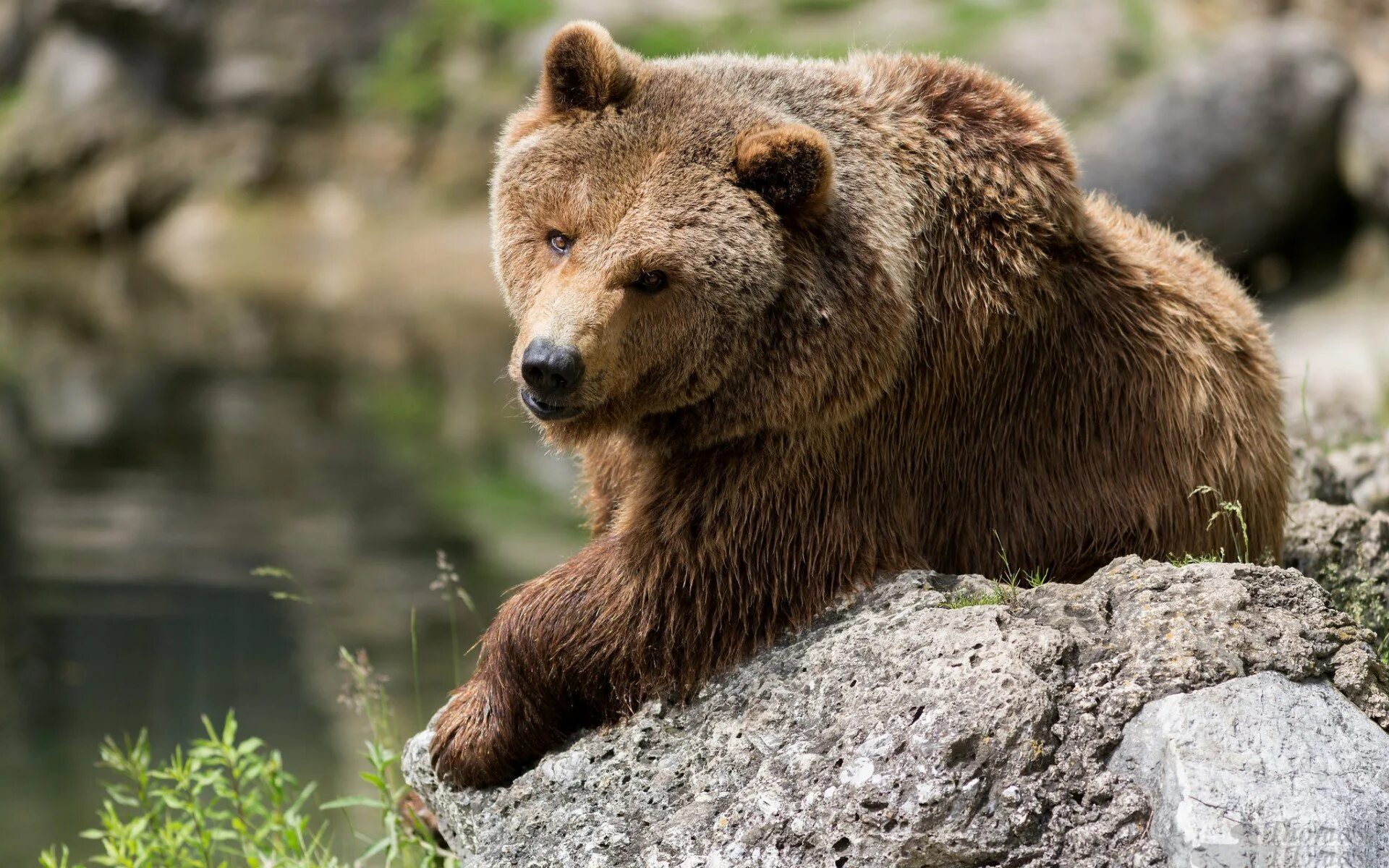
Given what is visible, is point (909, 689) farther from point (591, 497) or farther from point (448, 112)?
point (448, 112)

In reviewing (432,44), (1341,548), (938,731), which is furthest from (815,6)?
(938,731)

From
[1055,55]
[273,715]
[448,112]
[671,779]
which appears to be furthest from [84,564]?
[448,112]

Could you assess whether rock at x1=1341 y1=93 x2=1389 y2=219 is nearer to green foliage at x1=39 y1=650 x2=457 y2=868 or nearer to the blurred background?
the blurred background

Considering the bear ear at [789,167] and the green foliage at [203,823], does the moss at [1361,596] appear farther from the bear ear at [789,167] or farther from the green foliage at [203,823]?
the green foliage at [203,823]

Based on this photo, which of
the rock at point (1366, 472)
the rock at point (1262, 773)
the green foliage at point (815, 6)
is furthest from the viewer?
the green foliage at point (815, 6)

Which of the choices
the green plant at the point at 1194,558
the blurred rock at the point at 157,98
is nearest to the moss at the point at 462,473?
the green plant at the point at 1194,558

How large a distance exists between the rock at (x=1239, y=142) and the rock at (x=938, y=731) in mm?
11815

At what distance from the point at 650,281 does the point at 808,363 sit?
1.55 ft

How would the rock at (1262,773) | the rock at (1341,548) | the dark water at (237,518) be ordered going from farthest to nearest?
the dark water at (237,518) → the rock at (1341,548) → the rock at (1262,773)

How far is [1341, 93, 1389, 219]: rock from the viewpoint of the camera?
1466 cm

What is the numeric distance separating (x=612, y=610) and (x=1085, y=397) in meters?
1.50

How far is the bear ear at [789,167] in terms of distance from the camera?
374 centimetres

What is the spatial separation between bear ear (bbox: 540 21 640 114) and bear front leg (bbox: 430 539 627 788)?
123 centimetres

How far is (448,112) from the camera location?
24016 millimetres
